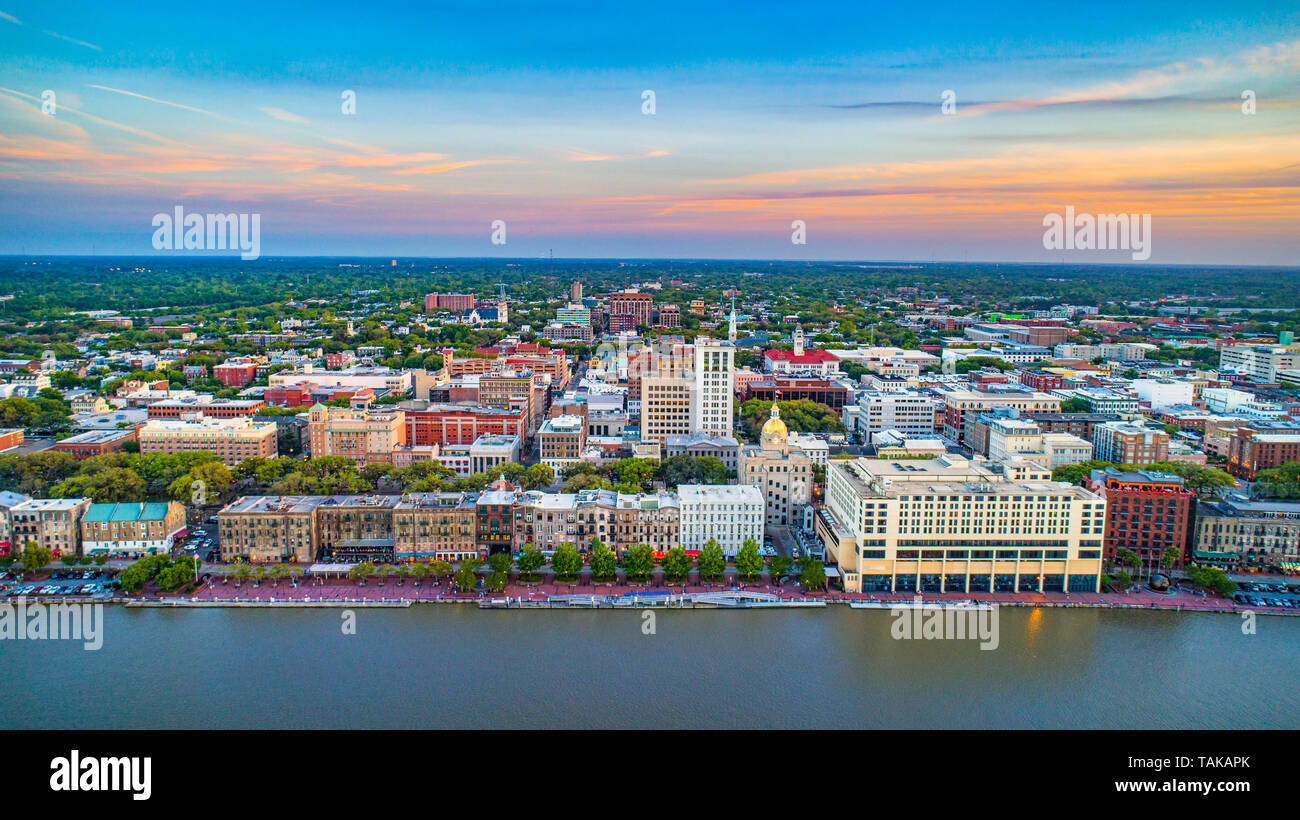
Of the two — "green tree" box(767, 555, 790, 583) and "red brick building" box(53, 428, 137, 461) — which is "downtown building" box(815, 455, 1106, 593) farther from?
"red brick building" box(53, 428, 137, 461)

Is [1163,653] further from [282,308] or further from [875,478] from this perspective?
[282,308]

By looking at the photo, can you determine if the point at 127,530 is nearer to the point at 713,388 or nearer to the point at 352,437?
the point at 352,437

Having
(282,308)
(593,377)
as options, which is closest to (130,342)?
(282,308)

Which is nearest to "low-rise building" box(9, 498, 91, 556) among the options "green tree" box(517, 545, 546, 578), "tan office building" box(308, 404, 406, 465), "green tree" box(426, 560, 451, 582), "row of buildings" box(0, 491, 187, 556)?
"row of buildings" box(0, 491, 187, 556)

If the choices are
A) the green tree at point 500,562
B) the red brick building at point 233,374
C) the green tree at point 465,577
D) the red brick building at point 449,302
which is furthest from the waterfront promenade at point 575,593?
the red brick building at point 449,302

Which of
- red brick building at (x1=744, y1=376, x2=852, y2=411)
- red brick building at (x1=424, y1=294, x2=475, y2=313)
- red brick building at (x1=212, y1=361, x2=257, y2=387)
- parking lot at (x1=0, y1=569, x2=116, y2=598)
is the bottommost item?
parking lot at (x1=0, y1=569, x2=116, y2=598)

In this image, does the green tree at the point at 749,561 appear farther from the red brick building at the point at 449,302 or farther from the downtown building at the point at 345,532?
the red brick building at the point at 449,302
